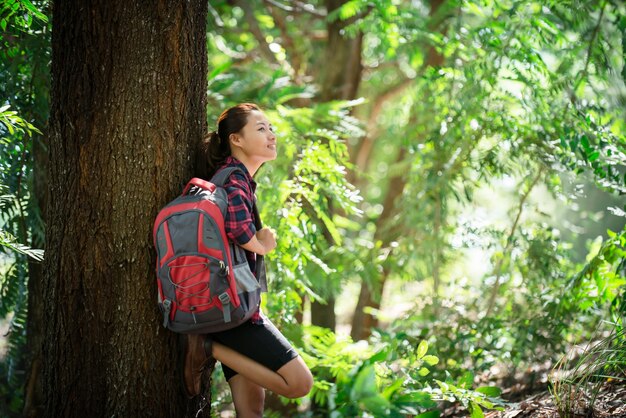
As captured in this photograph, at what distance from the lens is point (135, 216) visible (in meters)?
2.68


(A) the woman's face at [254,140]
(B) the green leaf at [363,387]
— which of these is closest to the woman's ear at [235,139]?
(A) the woman's face at [254,140]

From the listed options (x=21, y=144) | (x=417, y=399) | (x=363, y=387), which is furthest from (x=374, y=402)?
(x=21, y=144)

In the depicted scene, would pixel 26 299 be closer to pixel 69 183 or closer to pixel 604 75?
pixel 69 183

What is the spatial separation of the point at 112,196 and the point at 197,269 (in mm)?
538

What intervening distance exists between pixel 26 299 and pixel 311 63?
5054mm

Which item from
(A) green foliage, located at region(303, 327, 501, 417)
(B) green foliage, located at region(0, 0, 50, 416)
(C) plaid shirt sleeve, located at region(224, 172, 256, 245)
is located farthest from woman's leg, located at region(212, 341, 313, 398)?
(B) green foliage, located at region(0, 0, 50, 416)

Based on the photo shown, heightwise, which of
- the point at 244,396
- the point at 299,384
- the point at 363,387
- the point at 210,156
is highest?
the point at 210,156

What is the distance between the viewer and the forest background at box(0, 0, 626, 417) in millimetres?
2676

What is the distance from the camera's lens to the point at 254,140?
289cm

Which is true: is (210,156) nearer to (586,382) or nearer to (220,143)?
(220,143)

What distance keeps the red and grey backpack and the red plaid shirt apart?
0.04 m

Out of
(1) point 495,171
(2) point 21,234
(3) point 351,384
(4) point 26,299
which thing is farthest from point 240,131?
(1) point 495,171

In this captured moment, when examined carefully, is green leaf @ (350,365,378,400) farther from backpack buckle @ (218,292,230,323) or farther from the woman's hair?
the woman's hair

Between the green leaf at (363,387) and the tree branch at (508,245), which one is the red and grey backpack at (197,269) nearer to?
the green leaf at (363,387)
